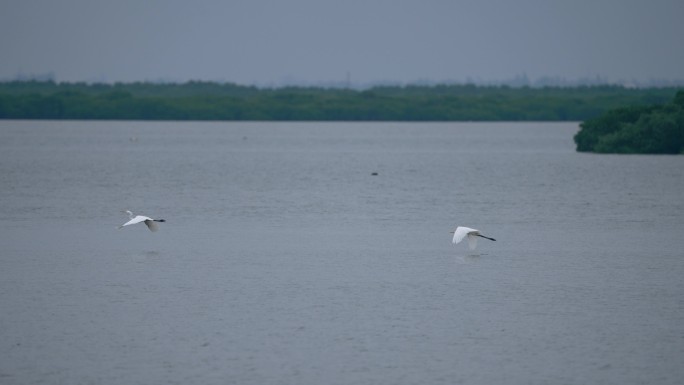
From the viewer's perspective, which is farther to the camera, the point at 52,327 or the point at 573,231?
the point at 573,231

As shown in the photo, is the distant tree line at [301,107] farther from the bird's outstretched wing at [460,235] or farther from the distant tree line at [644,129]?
the bird's outstretched wing at [460,235]

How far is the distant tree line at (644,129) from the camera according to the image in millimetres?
50344

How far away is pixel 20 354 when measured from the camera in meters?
12.2

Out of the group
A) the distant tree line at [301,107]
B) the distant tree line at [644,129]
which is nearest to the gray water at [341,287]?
the distant tree line at [644,129]

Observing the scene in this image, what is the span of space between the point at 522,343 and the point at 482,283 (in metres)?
3.61

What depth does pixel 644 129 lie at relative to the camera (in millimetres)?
51969

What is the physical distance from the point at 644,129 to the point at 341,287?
38.3 m

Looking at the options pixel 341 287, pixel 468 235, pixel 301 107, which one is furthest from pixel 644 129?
pixel 301 107

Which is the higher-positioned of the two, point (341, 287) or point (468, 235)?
point (468, 235)

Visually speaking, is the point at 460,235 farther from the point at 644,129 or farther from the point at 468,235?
the point at 644,129

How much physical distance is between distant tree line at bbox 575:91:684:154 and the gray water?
1726 cm

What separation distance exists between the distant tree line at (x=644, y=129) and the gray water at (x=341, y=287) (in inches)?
679

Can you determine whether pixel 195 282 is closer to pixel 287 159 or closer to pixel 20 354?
pixel 20 354

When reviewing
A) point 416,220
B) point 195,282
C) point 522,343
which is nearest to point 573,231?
point 416,220
